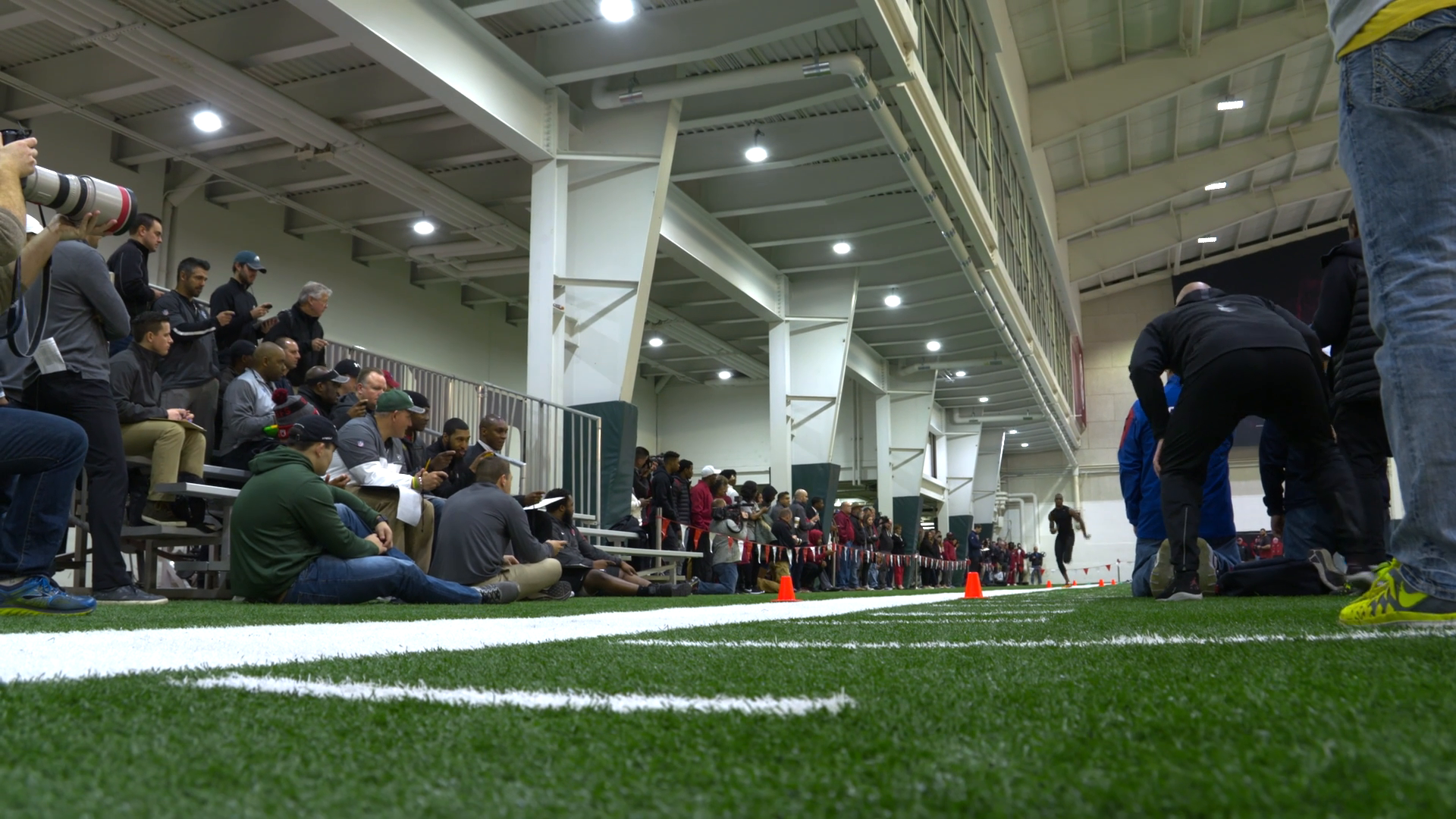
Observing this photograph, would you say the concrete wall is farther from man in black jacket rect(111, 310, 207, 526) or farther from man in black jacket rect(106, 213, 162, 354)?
man in black jacket rect(111, 310, 207, 526)

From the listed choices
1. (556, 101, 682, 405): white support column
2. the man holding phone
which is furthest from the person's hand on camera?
(556, 101, 682, 405): white support column

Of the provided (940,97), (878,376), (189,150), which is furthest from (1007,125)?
(189,150)

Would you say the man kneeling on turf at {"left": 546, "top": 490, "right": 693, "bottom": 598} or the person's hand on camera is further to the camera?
the man kneeling on turf at {"left": 546, "top": 490, "right": 693, "bottom": 598}

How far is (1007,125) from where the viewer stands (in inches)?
665

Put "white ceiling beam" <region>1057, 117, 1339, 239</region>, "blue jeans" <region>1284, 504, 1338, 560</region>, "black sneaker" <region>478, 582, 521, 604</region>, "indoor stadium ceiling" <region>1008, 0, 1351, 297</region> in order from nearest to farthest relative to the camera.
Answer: "blue jeans" <region>1284, 504, 1338, 560</region> < "black sneaker" <region>478, 582, 521, 604</region> < "indoor stadium ceiling" <region>1008, 0, 1351, 297</region> < "white ceiling beam" <region>1057, 117, 1339, 239</region>

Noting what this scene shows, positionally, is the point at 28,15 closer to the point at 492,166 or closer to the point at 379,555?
the point at 492,166

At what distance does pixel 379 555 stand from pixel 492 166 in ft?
28.4

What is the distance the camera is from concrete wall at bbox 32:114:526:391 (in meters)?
12.4

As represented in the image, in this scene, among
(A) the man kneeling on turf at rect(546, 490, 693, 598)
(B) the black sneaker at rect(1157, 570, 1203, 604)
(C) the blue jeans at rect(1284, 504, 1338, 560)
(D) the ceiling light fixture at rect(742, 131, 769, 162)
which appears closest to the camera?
(B) the black sneaker at rect(1157, 570, 1203, 604)

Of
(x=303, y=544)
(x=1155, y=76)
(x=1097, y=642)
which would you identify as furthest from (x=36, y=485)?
(x=1155, y=76)

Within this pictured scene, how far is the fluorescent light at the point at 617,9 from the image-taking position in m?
9.66

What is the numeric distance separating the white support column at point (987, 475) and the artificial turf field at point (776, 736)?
101 ft

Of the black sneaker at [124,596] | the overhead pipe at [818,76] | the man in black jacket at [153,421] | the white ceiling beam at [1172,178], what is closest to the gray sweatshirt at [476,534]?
the man in black jacket at [153,421]

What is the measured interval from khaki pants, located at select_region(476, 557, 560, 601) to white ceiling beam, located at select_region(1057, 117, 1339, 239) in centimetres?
2040
